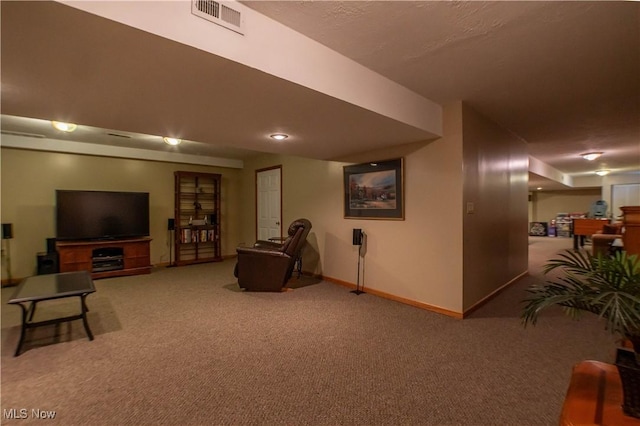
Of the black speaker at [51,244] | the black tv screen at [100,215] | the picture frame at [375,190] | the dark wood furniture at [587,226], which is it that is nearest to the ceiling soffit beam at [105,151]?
the black tv screen at [100,215]

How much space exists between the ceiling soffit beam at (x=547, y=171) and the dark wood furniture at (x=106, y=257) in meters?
8.02

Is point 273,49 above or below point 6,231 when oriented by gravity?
above

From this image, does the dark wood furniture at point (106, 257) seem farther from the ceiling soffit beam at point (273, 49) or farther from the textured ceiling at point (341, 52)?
the ceiling soffit beam at point (273, 49)

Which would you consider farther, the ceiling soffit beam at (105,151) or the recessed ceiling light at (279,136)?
the ceiling soffit beam at (105,151)

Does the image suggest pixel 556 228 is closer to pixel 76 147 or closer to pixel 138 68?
pixel 138 68

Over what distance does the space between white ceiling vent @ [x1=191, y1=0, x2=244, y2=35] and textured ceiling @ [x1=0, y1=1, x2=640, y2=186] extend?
0.43ft

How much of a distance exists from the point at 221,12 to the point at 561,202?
13977 millimetres

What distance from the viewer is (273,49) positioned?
1738 millimetres

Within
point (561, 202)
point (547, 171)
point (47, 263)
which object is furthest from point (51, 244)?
point (561, 202)

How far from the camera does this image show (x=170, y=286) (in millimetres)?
4449

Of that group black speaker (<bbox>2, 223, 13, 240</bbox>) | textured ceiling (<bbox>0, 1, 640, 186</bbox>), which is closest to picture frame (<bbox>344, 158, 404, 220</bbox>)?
textured ceiling (<bbox>0, 1, 640, 186</bbox>)

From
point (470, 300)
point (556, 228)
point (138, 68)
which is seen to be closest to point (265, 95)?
point (138, 68)

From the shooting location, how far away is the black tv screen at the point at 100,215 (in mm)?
4812

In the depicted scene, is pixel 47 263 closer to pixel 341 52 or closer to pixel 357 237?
pixel 357 237
